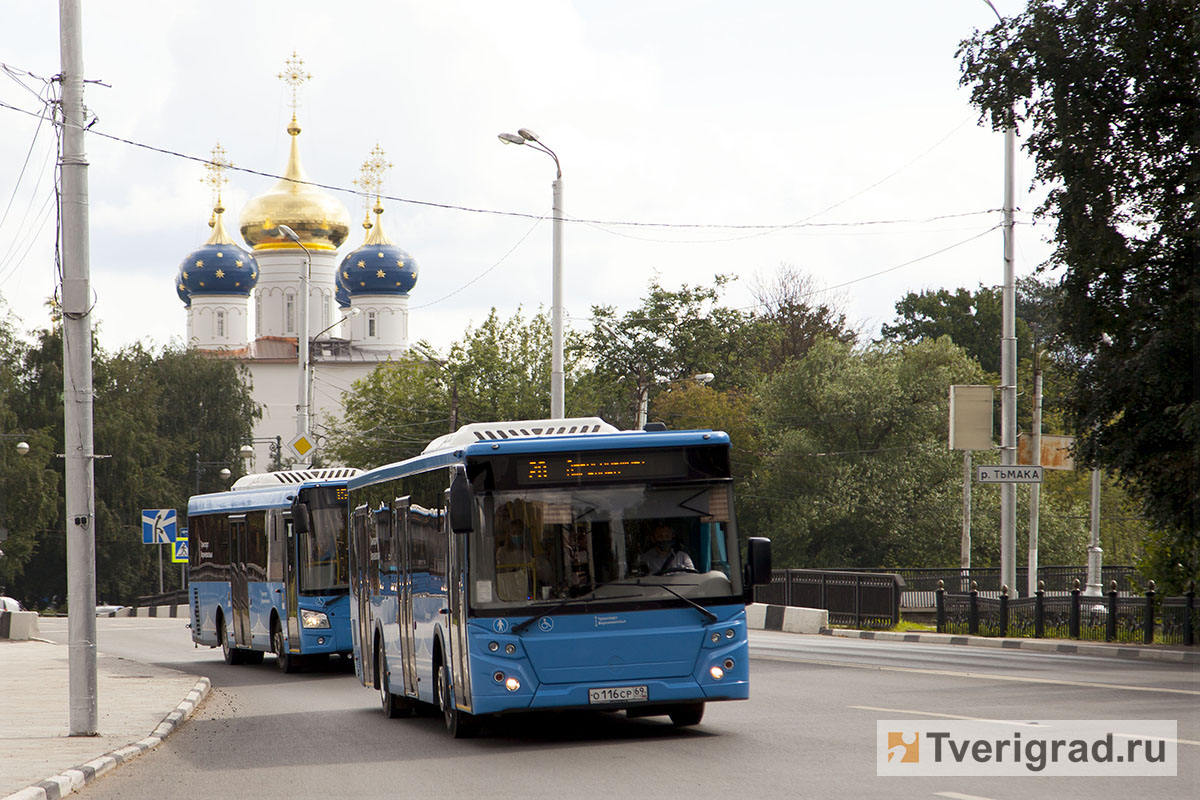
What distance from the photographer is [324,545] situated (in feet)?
79.2

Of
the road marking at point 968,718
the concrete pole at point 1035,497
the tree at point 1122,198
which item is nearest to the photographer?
the road marking at point 968,718

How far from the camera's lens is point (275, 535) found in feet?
83.8

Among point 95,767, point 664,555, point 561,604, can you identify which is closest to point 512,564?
point 561,604

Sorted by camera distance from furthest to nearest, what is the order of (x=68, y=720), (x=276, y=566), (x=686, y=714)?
1. (x=276, y=566)
2. (x=68, y=720)
3. (x=686, y=714)

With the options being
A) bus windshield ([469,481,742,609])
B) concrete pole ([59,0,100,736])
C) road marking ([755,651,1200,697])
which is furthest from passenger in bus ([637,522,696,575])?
road marking ([755,651,1200,697])

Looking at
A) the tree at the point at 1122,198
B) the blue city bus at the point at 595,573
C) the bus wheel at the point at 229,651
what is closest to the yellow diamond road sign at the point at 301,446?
the bus wheel at the point at 229,651

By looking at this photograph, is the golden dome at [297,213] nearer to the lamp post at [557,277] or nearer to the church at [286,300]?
the church at [286,300]

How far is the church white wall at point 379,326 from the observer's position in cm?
10588

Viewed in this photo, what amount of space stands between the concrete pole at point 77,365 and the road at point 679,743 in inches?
43.2

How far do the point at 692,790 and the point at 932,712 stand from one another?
487 centimetres

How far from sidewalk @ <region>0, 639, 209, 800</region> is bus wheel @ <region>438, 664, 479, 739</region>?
106 inches

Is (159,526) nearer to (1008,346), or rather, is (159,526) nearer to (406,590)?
(1008,346)

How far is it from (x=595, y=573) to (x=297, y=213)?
9015cm

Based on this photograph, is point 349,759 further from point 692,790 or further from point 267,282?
point 267,282
